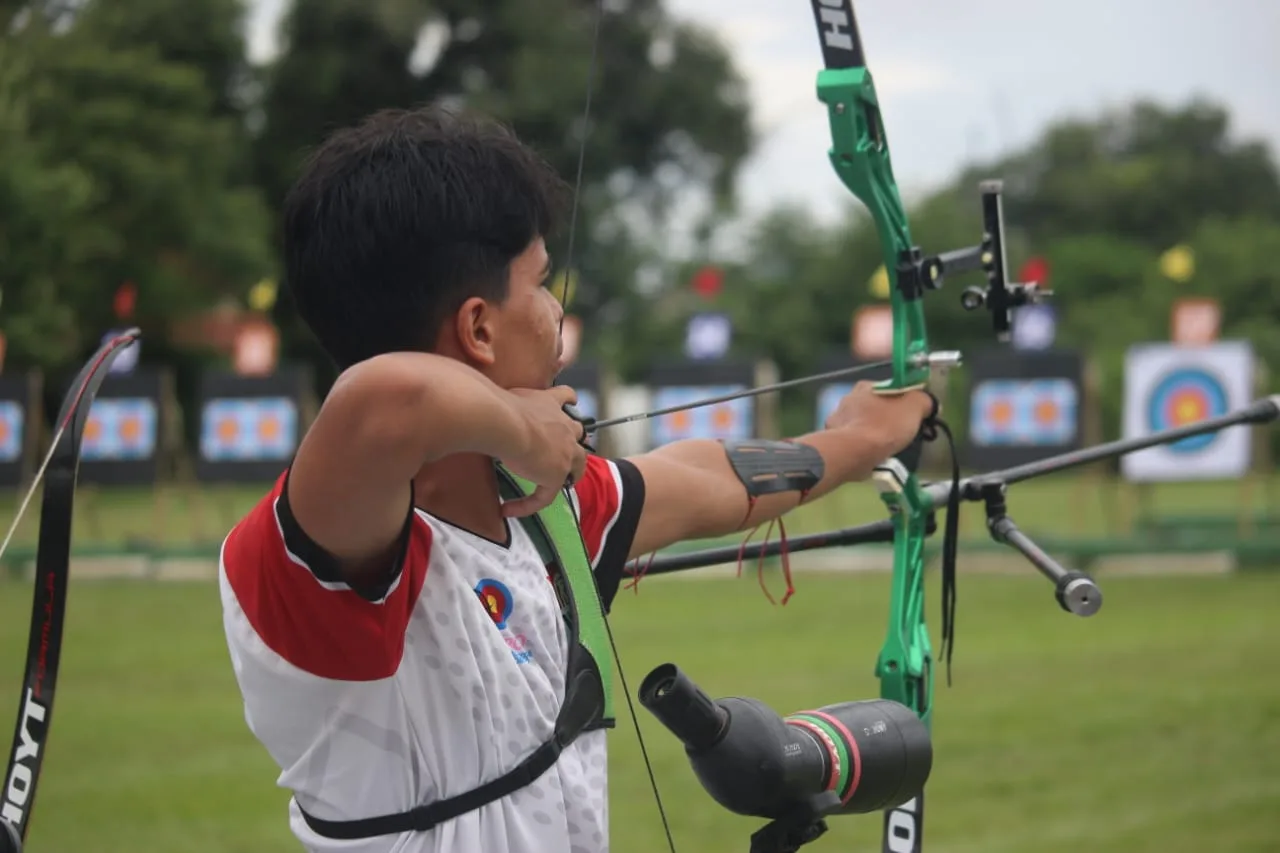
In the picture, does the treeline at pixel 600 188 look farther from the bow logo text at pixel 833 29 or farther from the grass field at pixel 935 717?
the bow logo text at pixel 833 29

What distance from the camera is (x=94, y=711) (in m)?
5.66

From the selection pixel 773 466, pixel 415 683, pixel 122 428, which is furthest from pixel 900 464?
pixel 122 428

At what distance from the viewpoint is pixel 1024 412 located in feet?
33.8

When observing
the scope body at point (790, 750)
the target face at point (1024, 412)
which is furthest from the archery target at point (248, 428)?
the scope body at point (790, 750)

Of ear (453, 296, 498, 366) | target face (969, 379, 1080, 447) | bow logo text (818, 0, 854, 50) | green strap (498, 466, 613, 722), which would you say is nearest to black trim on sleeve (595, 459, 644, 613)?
green strap (498, 466, 613, 722)

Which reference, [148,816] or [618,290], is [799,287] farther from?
[148,816]

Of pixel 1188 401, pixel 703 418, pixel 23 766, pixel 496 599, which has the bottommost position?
pixel 1188 401

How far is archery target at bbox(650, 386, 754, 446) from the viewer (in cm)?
1080

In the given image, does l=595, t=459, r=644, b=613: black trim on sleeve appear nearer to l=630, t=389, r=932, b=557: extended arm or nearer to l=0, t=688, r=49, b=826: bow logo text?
l=630, t=389, r=932, b=557: extended arm

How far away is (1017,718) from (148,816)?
2542 mm

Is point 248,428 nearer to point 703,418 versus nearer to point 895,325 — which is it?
point 703,418

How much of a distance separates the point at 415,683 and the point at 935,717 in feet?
12.9

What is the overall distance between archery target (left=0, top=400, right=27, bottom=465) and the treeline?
59 cm

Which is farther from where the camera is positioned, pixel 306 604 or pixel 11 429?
pixel 11 429
